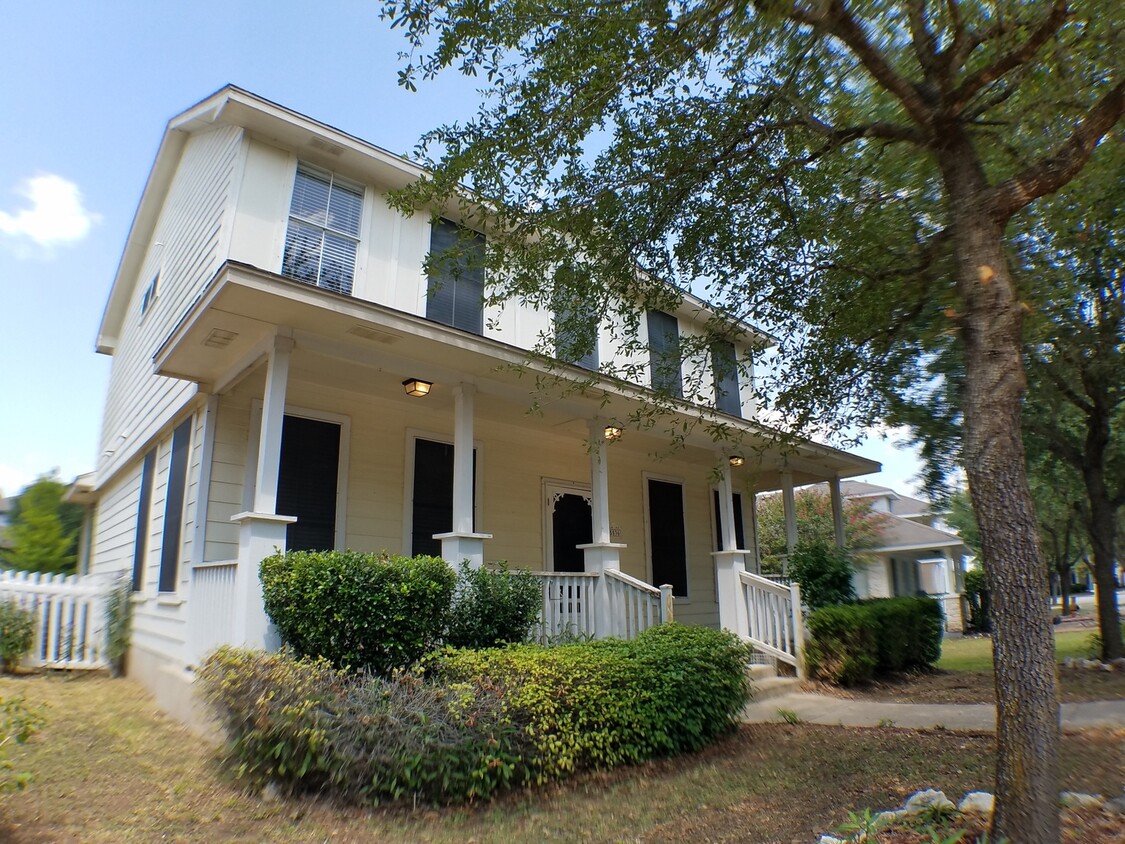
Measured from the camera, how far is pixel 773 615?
31.4 ft

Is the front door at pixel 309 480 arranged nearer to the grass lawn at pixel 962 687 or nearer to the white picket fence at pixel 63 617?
the white picket fence at pixel 63 617

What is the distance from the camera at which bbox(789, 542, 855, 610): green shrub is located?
10250 millimetres

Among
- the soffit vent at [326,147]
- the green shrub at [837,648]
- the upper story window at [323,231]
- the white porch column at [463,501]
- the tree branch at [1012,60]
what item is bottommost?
the green shrub at [837,648]

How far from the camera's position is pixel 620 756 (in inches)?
214

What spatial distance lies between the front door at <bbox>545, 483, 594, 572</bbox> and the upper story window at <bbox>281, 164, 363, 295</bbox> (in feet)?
14.3

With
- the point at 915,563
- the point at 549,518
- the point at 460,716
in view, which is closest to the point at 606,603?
the point at 549,518

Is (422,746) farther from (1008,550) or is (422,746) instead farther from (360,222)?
(360,222)

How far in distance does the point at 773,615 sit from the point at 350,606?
19.9ft

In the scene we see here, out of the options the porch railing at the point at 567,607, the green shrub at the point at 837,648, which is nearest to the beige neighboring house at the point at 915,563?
the green shrub at the point at 837,648

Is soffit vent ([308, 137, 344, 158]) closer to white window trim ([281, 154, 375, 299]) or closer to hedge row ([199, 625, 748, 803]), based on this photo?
white window trim ([281, 154, 375, 299])

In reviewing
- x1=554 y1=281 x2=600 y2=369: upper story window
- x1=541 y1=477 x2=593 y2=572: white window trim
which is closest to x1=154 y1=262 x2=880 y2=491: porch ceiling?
x1=554 y1=281 x2=600 y2=369: upper story window

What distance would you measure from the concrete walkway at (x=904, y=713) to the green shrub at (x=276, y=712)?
407cm

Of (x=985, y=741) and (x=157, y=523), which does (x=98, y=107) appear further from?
(x=985, y=741)

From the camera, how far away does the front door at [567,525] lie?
35.0ft
